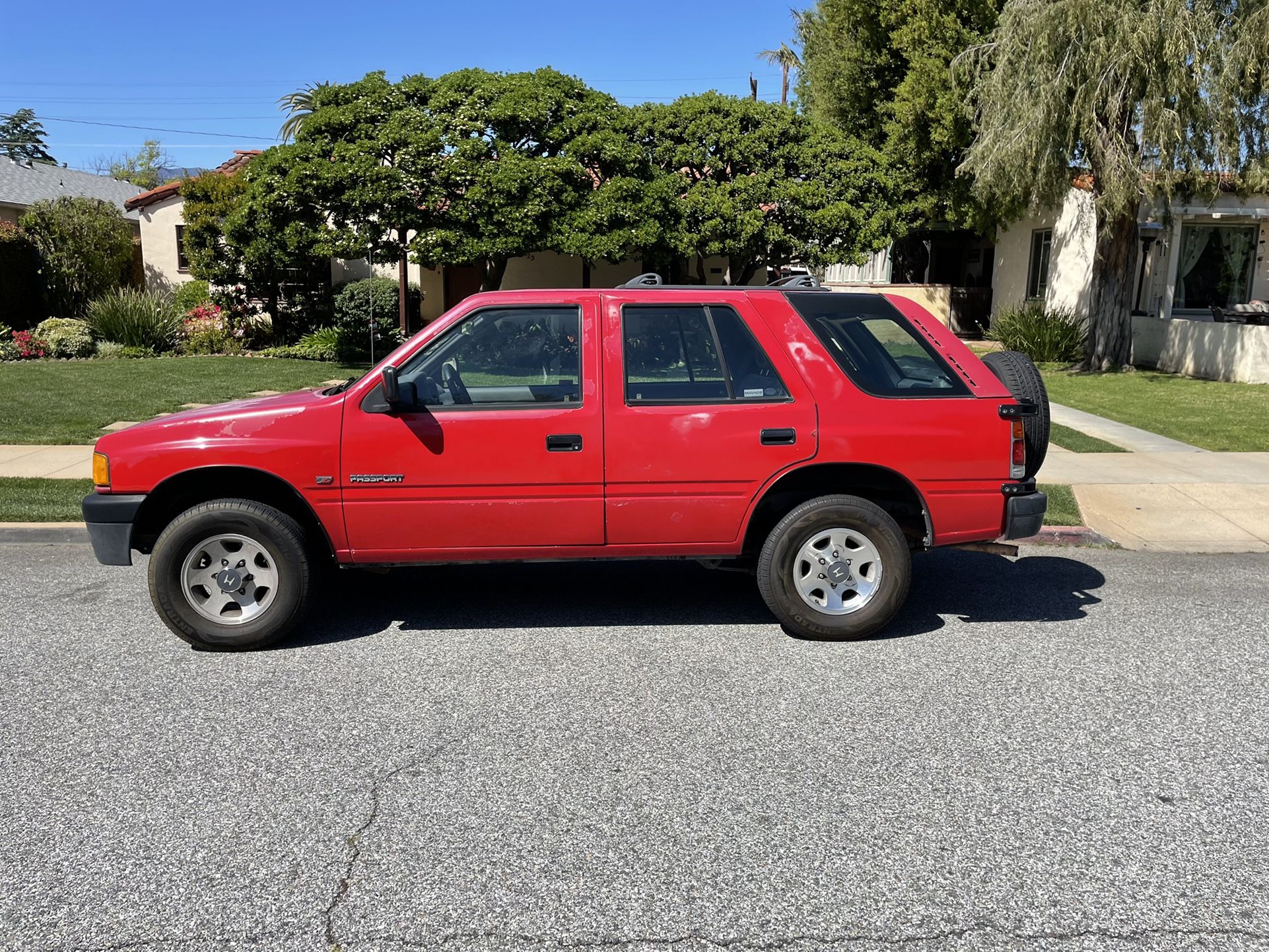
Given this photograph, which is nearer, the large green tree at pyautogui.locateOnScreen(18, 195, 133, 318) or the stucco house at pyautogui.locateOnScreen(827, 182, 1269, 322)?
the stucco house at pyautogui.locateOnScreen(827, 182, 1269, 322)

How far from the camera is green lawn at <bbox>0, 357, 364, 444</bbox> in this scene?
40.3 ft

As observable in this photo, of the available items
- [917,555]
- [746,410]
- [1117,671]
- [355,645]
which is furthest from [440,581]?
[1117,671]

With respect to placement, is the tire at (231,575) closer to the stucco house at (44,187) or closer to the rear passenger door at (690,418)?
the rear passenger door at (690,418)

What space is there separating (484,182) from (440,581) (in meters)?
12.2

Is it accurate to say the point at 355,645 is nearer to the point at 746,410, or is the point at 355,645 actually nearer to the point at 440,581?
the point at 440,581

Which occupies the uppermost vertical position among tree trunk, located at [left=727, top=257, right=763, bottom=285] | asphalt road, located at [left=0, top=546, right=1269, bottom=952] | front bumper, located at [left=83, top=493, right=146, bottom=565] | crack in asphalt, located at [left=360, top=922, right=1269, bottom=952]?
tree trunk, located at [left=727, top=257, right=763, bottom=285]

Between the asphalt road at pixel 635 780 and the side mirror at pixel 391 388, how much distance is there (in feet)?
4.33

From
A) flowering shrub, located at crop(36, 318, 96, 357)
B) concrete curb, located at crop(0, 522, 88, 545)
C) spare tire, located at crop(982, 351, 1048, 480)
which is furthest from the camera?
flowering shrub, located at crop(36, 318, 96, 357)

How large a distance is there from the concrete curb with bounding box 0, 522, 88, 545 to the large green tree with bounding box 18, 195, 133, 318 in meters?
19.6

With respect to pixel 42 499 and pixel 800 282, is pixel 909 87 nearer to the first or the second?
pixel 800 282

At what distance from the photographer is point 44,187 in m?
32.1

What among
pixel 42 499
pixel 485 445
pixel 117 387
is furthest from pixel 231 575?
pixel 117 387


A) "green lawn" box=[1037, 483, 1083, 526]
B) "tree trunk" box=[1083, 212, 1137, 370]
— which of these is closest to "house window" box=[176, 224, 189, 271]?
"tree trunk" box=[1083, 212, 1137, 370]

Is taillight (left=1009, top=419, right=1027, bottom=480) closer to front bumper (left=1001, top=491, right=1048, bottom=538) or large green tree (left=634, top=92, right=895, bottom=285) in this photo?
front bumper (left=1001, top=491, right=1048, bottom=538)
